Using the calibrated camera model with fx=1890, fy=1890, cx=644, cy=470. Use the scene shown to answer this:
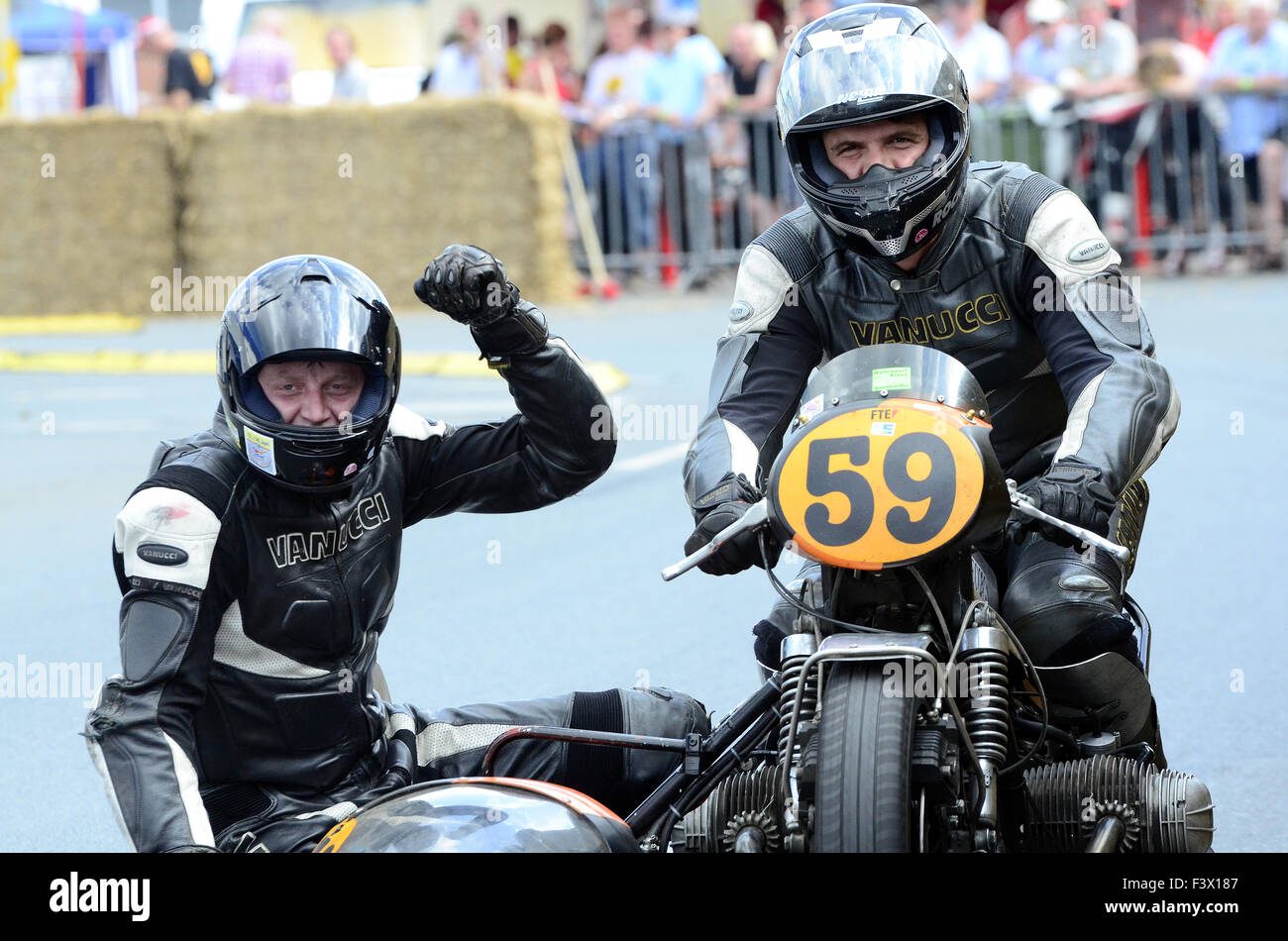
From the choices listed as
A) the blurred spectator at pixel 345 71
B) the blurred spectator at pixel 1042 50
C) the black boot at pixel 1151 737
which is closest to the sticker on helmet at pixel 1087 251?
the black boot at pixel 1151 737

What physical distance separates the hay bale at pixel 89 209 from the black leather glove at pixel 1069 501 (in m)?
15.1

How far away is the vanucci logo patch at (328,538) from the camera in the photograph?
12.8ft

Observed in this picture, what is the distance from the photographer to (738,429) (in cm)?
400

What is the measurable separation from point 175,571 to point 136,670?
209 millimetres

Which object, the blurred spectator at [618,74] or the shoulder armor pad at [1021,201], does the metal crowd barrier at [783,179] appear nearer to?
the blurred spectator at [618,74]

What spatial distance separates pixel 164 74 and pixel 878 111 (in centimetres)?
1532

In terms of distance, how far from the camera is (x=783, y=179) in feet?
52.2

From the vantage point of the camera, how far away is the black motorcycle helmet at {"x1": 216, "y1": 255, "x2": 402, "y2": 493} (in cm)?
381

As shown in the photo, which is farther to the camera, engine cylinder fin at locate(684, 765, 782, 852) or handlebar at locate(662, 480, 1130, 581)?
engine cylinder fin at locate(684, 765, 782, 852)

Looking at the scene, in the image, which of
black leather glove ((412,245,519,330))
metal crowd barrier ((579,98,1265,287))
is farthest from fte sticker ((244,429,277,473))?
metal crowd barrier ((579,98,1265,287))

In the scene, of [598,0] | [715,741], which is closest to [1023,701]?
[715,741]

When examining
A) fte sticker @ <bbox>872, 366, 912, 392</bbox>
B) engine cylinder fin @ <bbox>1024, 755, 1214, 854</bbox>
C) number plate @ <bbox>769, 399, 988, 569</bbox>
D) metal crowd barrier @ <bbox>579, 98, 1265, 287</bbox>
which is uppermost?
metal crowd barrier @ <bbox>579, 98, 1265, 287</bbox>

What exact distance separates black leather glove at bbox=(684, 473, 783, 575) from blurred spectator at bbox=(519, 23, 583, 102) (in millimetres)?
13682

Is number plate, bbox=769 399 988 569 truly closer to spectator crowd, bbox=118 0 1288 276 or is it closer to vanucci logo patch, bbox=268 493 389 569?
vanucci logo patch, bbox=268 493 389 569
